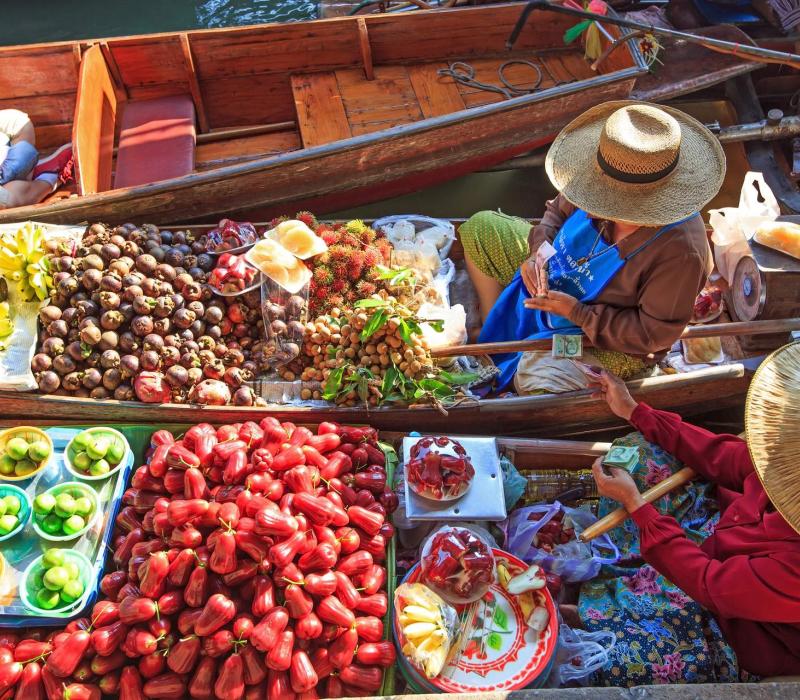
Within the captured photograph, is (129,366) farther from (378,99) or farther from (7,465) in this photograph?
(378,99)

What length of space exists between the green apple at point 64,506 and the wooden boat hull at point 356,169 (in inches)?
59.1

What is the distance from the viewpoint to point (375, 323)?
2.81m

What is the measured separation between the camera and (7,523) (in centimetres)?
239

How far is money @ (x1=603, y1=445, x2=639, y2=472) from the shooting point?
2379mm

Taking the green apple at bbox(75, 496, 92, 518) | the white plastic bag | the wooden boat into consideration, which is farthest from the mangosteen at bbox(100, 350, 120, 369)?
the white plastic bag

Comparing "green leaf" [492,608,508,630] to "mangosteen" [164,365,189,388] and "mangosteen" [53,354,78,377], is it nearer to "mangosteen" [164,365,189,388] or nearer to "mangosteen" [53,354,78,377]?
"mangosteen" [164,365,189,388]

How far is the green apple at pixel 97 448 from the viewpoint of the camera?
8.36 ft

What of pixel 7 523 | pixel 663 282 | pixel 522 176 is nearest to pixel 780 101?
pixel 522 176

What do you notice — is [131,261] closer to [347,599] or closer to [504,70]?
[347,599]

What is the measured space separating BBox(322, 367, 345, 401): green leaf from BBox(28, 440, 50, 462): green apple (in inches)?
43.2

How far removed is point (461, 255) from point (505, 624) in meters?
2.12

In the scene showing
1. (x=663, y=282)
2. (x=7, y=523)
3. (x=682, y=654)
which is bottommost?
(x=682, y=654)

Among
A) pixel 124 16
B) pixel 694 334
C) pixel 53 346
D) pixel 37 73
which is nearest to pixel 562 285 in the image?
pixel 694 334

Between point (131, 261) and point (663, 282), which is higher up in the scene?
point (663, 282)
